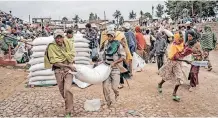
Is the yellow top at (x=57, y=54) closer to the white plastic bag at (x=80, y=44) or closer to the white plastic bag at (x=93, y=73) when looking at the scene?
the white plastic bag at (x=93, y=73)

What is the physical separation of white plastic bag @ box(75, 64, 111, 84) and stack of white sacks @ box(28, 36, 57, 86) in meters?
2.36

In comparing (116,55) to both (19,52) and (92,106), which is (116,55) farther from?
(19,52)

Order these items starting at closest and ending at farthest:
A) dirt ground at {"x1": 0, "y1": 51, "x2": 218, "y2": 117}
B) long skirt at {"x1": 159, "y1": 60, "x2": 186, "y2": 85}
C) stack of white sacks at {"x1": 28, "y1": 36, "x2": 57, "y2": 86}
Result: dirt ground at {"x1": 0, "y1": 51, "x2": 218, "y2": 117} < long skirt at {"x1": 159, "y1": 60, "x2": 186, "y2": 85} < stack of white sacks at {"x1": 28, "y1": 36, "x2": 57, "y2": 86}

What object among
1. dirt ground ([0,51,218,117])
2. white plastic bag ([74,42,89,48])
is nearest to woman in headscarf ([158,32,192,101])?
dirt ground ([0,51,218,117])

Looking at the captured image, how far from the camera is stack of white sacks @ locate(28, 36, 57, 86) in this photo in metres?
7.47

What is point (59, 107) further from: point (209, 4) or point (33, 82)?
point (209, 4)

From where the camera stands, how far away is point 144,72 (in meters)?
9.89

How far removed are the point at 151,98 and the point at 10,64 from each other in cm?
587

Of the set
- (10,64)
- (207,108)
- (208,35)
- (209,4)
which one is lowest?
(207,108)

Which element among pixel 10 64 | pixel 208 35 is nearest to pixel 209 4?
pixel 208 35

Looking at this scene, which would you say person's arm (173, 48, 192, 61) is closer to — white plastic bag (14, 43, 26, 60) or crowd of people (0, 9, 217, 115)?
crowd of people (0, 9, 217, 115)

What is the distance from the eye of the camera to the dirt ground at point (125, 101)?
5527 millimetres

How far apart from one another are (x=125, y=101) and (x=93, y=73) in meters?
1.25

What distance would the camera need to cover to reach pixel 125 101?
623 cm
